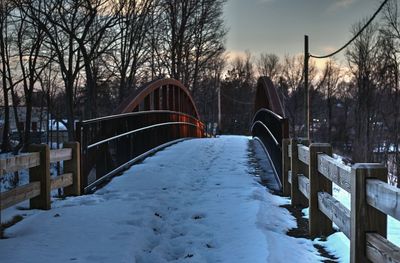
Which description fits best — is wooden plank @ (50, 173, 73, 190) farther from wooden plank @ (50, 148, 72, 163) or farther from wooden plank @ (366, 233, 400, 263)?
wooden plank @ (366, 233, 400, 263)

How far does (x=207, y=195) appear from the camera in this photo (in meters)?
7.32

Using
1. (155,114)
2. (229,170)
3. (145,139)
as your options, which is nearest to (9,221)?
(229,170)

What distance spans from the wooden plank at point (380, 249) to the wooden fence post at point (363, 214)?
2.6 inches

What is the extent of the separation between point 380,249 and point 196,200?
3880mm

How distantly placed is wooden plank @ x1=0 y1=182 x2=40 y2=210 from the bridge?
0.04 feet

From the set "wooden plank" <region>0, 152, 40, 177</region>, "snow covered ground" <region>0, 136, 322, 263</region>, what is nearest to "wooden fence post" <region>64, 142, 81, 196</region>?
"snow covered ground" <region>0, 136, 322, 263</region>

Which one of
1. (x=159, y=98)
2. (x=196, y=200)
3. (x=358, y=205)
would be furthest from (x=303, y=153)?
(x=159, y=98)

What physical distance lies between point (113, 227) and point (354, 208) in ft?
8.94

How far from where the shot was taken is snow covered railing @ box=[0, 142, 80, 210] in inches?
208

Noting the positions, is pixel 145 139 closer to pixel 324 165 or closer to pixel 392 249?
pixel 324 165

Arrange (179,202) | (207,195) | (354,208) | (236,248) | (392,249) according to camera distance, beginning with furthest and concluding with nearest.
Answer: (207,195) → (179,202) → (236,248) → (354,208) → (392,249)

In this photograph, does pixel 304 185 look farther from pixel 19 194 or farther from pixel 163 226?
pixel 19 194

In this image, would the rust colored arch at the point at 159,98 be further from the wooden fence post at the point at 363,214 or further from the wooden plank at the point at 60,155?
the wooden fence post at the point at 363,214

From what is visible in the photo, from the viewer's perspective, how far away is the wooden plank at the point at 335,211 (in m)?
4.21
